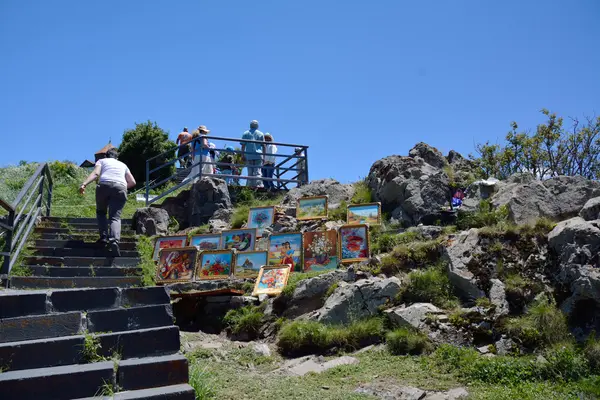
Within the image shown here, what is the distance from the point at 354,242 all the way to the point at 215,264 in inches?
108

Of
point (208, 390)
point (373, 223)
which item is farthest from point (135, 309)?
point (373, 223)

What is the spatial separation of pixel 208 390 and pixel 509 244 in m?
5.64

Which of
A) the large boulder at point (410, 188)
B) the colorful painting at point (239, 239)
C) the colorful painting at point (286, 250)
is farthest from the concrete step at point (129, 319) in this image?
the large boulder at point (410, 188)

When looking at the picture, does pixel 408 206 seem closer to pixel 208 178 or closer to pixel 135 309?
pixel 208 178

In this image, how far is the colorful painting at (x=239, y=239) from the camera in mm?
12664

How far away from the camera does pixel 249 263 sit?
37.9 ft

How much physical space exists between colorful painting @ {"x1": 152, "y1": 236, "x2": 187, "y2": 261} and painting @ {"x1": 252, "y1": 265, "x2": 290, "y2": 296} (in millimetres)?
2507

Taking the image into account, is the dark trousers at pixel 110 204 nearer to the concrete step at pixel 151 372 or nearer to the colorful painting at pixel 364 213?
the colorful painting at pixel 364 213

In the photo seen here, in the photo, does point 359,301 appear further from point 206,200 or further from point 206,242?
point 206,200

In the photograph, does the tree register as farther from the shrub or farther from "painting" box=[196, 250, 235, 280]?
the shrub

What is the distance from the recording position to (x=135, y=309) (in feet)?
19.2

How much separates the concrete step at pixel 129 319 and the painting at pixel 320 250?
541cm

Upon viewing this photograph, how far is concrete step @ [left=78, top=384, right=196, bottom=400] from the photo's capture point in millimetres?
4957

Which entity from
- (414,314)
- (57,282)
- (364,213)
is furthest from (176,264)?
(414,314)
